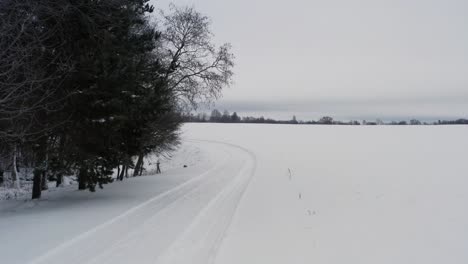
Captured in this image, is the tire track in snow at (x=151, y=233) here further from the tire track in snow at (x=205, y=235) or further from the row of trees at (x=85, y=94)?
the row of trees at (x=85, y=94)

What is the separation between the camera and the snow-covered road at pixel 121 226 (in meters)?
5.46

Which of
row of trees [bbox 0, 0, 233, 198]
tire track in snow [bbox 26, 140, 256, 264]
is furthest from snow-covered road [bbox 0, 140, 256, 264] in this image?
row of trees [bbox 0, 0, 233, 198]

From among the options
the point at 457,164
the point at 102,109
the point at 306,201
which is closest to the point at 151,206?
the point at 102,109

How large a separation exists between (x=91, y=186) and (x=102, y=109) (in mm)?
2412

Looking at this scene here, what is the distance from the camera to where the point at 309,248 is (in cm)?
599

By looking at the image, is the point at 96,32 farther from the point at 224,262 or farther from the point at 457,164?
the point at 457,164

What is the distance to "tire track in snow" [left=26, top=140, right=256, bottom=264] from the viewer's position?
17.7 feet

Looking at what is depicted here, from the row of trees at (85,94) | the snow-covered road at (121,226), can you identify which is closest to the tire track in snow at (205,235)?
the snow-covered road at (121,226)

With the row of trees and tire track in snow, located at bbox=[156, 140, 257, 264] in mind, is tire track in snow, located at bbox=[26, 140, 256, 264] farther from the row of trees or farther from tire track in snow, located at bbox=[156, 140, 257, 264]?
the row of trees

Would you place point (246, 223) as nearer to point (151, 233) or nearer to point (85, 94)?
point (151, 233)

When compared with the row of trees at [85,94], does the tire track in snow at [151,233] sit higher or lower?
lower

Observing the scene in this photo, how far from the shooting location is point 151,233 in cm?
661

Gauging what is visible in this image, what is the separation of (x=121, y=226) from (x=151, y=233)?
876mm

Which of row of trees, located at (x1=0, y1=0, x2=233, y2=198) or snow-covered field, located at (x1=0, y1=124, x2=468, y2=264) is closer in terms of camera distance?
snow-covered field, located at (x1=0, y1=124, x2=468, y2=264)
